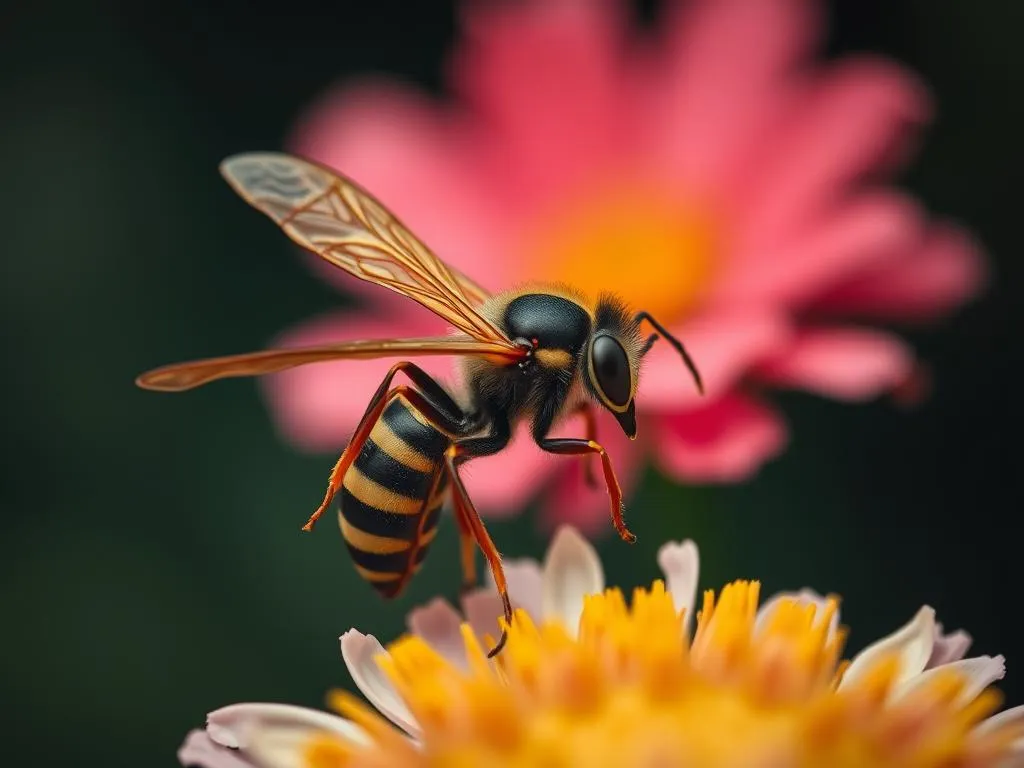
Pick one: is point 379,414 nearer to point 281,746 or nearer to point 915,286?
point 281,746

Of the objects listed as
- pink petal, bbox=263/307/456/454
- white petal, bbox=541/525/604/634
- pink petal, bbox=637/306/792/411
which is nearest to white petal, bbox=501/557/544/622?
white petal, bbox=541/525/604/634

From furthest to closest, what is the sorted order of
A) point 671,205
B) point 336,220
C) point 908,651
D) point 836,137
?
point 671,205, point 836,137, point 336,220, point 908,651

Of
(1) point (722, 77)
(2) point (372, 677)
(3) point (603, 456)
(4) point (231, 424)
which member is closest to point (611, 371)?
(3) point (603, 456)

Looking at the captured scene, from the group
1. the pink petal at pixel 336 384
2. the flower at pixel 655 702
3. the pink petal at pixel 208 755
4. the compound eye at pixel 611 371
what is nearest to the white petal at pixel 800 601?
the flower at pixel 655 702

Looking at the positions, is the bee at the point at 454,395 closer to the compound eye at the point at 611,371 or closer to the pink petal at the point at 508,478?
the compound eye at the point at 611,371

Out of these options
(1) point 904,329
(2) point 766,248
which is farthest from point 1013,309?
(2) point 766,248

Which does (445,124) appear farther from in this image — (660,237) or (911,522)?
(911,522)
